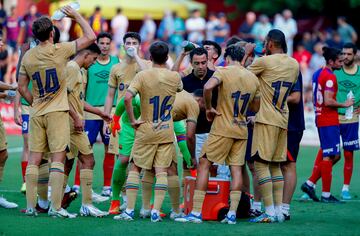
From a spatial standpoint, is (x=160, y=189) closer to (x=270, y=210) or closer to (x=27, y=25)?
(x=270, y=210)

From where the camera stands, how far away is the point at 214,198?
13312mm

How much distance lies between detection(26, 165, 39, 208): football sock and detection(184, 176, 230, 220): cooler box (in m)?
1.94

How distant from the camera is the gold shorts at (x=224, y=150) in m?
12.9

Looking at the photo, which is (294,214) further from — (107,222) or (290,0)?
(290,0)

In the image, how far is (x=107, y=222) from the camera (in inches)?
500

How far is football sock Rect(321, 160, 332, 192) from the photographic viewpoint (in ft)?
52.0

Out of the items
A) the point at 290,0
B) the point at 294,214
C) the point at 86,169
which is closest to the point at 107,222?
the point at 86,169

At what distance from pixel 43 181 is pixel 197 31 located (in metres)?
24.0

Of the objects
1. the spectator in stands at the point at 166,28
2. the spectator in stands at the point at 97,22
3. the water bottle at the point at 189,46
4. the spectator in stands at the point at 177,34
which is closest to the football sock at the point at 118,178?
the water bottle at the point at 189,46

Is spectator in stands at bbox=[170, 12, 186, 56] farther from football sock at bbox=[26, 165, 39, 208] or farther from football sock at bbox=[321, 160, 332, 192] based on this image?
football sock at bbox=[26, 165, 39, 208]

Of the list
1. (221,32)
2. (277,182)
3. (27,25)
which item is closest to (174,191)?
(277,182)

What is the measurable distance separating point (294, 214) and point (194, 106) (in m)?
2.10

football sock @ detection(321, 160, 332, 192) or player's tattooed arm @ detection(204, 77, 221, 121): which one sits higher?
player's tattooed arm @ detection(204, 77, 221, 121)

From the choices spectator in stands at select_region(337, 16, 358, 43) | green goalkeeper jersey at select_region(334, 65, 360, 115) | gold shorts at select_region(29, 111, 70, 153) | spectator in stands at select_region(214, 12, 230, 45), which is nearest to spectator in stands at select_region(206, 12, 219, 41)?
spectator in stands at select_region(214, 12, 230, 45)
